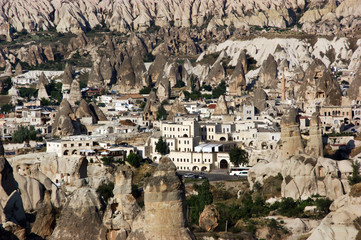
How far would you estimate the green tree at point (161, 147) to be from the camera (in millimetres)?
54438

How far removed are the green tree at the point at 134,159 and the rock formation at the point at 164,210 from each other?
3721cm

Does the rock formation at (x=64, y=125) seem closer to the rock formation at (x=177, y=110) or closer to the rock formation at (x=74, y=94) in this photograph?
the rock formation at (x=177, y=110)

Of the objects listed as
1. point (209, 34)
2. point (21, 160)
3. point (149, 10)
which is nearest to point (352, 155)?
point (21, 160)

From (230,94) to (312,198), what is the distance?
4968 centimetres

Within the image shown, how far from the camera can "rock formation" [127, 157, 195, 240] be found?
15.5 m

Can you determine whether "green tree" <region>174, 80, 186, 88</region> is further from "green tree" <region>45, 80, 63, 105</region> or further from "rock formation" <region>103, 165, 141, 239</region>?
"rock formation" <region>103, 165, 141, 239</region>

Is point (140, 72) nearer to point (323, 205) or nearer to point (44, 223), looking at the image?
point (323, 205)

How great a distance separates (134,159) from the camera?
53250 mm

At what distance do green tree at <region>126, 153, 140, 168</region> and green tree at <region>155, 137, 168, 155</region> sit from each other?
1.51m

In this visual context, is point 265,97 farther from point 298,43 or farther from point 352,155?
point 298,43

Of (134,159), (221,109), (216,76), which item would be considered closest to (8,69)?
(216,76)

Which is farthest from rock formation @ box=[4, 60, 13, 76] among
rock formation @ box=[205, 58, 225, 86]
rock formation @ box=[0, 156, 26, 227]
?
rock formation @ box=[0, 156, 26, 227]

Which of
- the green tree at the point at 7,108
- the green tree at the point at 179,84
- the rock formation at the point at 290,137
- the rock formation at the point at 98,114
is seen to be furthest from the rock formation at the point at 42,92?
the rock formation at the point at 290,137

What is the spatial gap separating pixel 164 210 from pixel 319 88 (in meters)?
59.5
